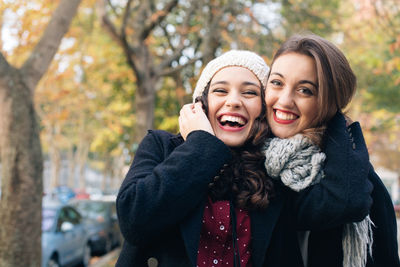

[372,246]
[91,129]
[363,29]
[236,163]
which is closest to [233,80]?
[236,163]

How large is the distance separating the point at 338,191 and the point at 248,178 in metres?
0.37

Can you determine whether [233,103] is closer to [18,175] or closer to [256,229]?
[256,229]

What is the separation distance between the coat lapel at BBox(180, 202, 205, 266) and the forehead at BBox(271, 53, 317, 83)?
2.42 ft

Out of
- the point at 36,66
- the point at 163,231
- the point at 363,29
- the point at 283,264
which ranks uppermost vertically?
the point at 363,29

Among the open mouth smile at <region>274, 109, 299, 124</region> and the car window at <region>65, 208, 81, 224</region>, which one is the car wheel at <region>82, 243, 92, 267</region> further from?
the open mouth smile at <region>274, 109, 299, 124</region>

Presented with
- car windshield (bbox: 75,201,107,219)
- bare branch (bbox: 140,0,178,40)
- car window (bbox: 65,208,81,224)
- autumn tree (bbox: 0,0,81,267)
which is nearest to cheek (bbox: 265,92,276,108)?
autumn tree (bbox: 0,0,81,267)

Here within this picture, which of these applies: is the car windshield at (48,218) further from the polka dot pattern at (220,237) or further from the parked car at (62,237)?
the polka dot pattern at (220,237)

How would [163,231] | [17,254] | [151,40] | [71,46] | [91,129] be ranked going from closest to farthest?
1. [163,231]
2. [17,254]
3. [151,40]
4. [71,46]
5. [91,129]

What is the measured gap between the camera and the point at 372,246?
2047mm

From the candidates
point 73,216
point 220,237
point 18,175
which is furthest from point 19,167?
point 73,216

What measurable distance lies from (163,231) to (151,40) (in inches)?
476

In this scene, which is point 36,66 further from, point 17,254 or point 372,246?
point 372,246

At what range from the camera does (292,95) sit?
1979 millimetres

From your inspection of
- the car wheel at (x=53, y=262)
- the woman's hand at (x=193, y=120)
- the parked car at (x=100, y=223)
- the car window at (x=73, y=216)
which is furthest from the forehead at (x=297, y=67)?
the parked car at (x=100, y=223)
